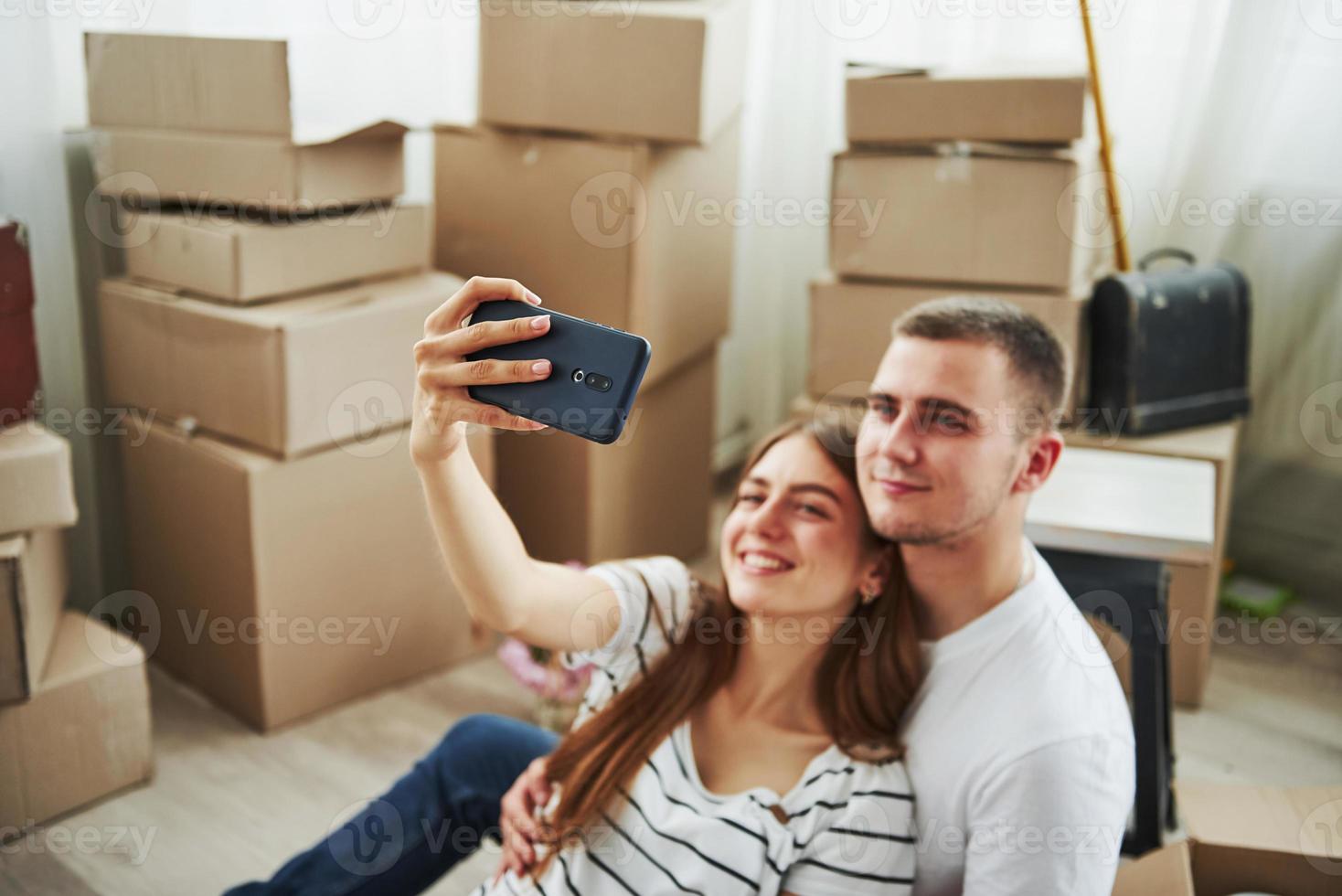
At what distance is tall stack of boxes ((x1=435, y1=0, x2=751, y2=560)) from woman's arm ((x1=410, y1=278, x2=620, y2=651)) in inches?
37.1

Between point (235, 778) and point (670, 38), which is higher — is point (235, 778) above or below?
below

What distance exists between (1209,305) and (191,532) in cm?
170

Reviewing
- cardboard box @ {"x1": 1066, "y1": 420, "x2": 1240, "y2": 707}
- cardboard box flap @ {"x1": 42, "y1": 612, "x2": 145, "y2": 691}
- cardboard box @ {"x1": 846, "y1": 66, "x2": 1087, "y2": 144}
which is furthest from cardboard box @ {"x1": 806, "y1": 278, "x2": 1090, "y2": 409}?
cardboard box flap @ {"x1": 42, "y1": 612, "x2": 145, "y2": 691}

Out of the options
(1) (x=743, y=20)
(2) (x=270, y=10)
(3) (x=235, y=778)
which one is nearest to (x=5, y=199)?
(2) (x=270, y=10)

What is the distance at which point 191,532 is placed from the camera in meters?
1.98

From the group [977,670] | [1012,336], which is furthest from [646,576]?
[1012,336]

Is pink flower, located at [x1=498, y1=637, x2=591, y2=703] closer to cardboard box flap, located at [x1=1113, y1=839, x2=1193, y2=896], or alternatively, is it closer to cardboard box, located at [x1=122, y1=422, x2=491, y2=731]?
cardboard box, located at [x1=122, y1=422, x2=491, y2=731]

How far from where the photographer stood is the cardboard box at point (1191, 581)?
6.68ft

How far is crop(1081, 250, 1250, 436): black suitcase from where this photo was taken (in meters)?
2.07

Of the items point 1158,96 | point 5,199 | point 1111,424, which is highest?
point 1158,96

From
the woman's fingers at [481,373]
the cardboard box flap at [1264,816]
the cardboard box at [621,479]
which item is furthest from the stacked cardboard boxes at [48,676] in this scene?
the cardboard box flap at [1264,816]

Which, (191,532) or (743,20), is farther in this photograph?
(743,20)

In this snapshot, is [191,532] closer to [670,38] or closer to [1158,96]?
[670,38]

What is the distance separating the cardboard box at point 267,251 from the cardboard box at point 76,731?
21.4 inches
